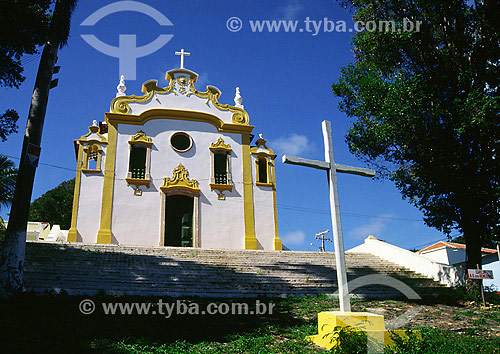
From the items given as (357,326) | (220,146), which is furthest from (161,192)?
(357,326)

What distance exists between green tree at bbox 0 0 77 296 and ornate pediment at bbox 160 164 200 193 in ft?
27.1

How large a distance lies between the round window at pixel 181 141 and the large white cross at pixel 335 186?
Result: 39.8 feet

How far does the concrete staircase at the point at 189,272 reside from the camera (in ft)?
29.8

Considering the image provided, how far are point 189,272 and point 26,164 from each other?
15.4ft

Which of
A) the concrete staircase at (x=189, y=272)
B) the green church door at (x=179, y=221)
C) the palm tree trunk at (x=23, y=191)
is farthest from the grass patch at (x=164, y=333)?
the green church door at (x=179, y=221)

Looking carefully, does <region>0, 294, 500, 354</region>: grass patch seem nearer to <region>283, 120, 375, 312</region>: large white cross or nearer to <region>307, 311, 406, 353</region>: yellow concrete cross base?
<region>307, 311, 406, 353</region>: yellow concrete cross base

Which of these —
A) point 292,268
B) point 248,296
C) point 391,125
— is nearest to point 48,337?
point 248,296

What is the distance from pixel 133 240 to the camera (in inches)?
642

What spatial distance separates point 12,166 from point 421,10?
44.2 feet

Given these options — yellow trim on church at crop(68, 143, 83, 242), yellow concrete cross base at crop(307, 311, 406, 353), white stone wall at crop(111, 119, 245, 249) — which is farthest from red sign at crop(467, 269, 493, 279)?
yellow trim on church at crop(68, 143, 83, 242)

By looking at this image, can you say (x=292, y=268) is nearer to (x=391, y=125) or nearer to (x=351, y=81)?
(x=391, y=125)

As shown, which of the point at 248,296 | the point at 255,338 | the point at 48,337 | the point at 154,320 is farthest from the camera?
the point at 248,296

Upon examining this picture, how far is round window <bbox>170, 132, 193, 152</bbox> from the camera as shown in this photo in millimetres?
18438

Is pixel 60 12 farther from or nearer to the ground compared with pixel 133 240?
farther from the ground
